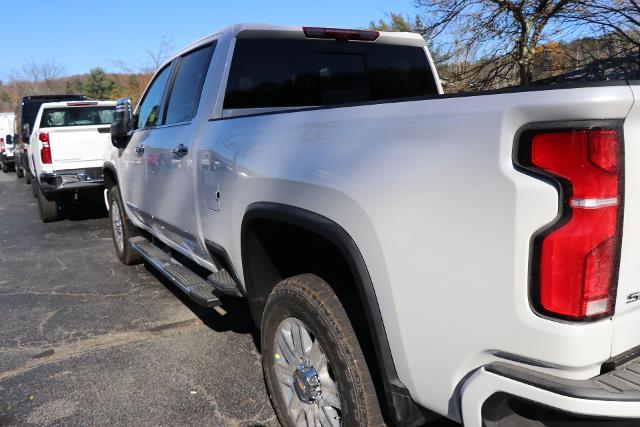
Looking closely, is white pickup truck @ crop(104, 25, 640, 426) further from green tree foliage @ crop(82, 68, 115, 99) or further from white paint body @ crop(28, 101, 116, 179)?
green tree foliage @ crop(82, 68, 115, 99)

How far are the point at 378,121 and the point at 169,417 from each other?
6.92 feet

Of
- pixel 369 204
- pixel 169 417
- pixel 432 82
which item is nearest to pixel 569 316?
pixel 369 204

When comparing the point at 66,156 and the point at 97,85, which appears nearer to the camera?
the point at 66,156

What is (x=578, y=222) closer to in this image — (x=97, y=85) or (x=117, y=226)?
(x=117, y=226)

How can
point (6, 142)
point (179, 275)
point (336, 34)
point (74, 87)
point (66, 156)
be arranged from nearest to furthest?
1. point (336, 34)
2. point (179, 275)
3. point (66, 156)
4. point (6, 142)
5. point (74, 87)

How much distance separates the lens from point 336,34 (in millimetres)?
3773

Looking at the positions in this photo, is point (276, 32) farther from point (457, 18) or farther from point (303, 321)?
point (457, 18)

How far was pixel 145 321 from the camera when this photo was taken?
4449mm

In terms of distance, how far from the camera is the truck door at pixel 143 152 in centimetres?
441

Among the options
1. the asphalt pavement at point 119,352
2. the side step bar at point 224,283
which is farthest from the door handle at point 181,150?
the asphalt pavement at point 119,352

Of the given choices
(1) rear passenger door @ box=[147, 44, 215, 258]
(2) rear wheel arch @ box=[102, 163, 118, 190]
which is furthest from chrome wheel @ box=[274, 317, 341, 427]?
(2) rear wheel arch @ box=[102, 163, 118, 190]

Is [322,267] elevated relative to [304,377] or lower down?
elevated

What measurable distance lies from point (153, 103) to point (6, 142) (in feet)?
58.4

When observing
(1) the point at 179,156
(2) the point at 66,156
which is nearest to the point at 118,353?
(1) the point at 179,156
